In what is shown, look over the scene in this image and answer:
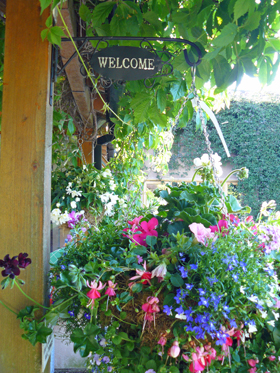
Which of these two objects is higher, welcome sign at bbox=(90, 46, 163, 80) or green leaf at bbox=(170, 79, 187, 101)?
welcome sign at bbox=(90, 46, 163, 80)

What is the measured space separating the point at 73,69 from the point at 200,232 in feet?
4.09

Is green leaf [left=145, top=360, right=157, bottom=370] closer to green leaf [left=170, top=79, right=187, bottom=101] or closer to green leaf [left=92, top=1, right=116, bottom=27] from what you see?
green leaf [left=170, top=79, right=187, bottom=101]

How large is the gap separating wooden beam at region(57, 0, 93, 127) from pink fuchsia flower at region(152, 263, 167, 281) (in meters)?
0.71

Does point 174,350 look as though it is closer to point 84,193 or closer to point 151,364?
point 151,364

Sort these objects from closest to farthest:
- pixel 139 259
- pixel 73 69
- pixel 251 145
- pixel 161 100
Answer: pixel 139 259
pixel 161 100
pixel 73 69
pixel 251 145

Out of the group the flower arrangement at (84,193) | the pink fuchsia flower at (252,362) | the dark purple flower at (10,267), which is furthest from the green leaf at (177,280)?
the flower arrangement at (84,193)

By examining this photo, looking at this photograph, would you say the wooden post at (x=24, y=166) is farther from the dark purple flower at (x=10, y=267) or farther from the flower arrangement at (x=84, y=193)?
the flower arrangement at (x=84, y=193)

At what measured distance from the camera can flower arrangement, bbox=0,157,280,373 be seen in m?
0.58

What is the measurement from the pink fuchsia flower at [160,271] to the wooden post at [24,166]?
31 cm

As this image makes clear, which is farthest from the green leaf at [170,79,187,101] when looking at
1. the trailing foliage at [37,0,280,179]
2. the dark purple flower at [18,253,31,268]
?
the dark purple flower at [18,253,31,268]

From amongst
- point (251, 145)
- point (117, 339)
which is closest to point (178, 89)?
point (117, 339)

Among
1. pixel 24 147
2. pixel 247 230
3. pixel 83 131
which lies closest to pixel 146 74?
pixel 24 147

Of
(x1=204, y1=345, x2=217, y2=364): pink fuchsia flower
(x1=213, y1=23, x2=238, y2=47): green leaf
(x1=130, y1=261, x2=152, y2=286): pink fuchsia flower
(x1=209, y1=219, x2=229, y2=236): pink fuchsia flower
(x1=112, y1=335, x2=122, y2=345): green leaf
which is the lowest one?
(x1=112, y1=335, x2=122, y2=345): green leaf

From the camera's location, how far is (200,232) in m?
0.66
